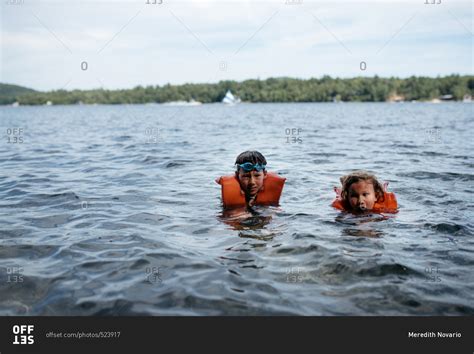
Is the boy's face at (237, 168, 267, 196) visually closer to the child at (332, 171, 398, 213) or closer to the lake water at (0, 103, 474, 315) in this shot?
the lake water at (0, 103, 474, 315)

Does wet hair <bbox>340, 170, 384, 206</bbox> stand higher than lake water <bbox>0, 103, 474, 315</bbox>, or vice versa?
wet hair <bbox>340, 170, 384, 206</bbox>

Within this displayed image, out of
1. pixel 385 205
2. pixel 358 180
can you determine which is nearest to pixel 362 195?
pixel 358 180

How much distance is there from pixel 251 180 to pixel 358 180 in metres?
1.89

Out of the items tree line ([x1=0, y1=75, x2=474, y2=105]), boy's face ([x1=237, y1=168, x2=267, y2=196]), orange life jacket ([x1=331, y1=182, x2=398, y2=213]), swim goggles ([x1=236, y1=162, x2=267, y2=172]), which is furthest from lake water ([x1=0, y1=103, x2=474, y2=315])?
tree line ([x1=0, y1=75, x2=474, y2=105])

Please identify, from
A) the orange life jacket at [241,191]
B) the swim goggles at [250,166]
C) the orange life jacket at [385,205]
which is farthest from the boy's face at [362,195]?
the swim goggles at [250,166]

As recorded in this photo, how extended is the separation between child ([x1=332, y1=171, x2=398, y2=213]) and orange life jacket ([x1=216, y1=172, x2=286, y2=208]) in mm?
1237

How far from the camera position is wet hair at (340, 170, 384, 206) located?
841 cm

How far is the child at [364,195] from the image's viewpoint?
8.41 metres
